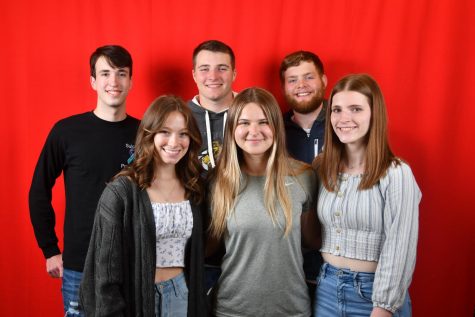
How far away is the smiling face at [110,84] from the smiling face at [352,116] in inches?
47.3

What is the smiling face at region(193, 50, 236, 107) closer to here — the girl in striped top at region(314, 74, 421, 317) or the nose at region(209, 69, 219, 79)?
the nose at region(209, 69, 219, 79)

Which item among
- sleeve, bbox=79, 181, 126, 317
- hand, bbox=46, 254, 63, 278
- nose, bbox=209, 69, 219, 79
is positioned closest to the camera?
sleeve, bbox=79, 181, 126, 317

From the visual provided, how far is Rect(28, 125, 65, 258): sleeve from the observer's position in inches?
88.4

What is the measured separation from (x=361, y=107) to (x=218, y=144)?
942 millimetres

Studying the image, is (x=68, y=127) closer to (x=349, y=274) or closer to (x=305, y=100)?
(x=305, y=100)

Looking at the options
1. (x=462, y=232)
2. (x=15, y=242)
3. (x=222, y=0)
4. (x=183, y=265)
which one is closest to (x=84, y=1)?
(x=222, y=0)

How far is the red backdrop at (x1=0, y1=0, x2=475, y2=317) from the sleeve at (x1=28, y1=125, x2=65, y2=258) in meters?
0.56

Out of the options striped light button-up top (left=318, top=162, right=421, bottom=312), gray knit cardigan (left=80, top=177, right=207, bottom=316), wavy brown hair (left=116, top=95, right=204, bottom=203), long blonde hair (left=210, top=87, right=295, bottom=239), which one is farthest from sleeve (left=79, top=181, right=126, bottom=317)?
striped light button-up top (left=318, top=162, right=421, bottom=312)

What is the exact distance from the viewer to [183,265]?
175 cm

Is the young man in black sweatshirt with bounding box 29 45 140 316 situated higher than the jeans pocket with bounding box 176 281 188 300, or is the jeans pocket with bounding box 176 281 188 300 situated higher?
the young man in black sweatshirt with bounding box 29 45 140 316

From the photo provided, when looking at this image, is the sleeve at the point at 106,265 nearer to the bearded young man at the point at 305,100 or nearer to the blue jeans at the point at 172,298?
the blue jeans at the point at 172,298

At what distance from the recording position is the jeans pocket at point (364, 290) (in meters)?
1.67

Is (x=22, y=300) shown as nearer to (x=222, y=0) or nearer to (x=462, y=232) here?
(x=222, y=0)

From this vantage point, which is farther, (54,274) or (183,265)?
(54,274)
